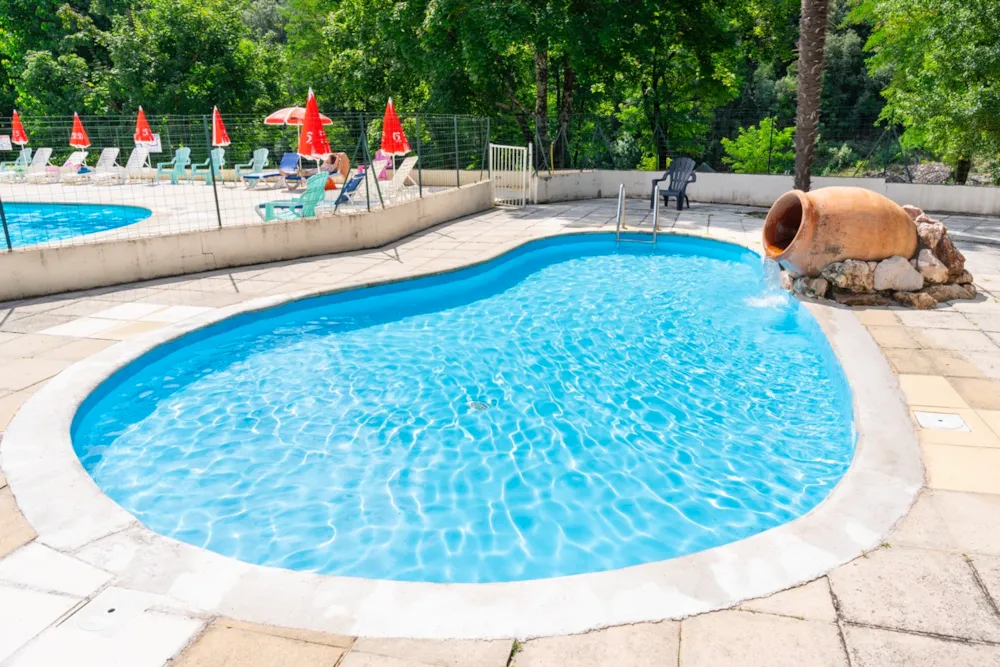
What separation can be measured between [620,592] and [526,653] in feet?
1.94

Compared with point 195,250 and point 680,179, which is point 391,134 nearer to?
point 195,250

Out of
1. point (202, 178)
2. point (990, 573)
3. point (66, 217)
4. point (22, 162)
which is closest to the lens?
point (990, 573)

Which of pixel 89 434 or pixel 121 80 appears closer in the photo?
pixel 89 434

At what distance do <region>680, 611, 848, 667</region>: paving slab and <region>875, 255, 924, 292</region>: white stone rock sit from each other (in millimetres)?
6428

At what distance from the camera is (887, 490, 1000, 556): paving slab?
11.2 feet

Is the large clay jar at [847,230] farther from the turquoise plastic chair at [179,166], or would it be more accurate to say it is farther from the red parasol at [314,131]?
the turquoise plastic chair at [179,166]

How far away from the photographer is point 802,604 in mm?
2951

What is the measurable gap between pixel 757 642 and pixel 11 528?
3.80 meters

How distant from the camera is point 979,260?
33.9 feet

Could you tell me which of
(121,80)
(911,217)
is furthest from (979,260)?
(121,80)

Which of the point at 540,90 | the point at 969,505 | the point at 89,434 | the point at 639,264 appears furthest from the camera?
the point at 540,90

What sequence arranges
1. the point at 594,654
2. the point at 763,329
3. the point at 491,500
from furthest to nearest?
the point at 763,329
the point at 491,500
the point at 594,654

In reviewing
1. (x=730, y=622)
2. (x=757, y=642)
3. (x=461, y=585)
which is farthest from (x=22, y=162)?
(x=757, y=642)

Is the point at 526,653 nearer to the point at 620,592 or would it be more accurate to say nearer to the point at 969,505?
the point at 620,592
